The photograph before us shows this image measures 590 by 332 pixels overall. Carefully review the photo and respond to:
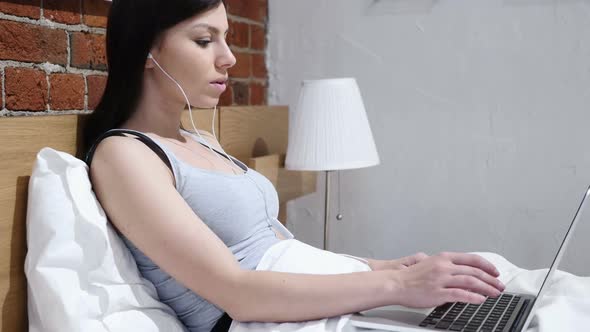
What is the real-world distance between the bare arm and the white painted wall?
113cm

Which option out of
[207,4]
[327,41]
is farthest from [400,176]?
[207,4]

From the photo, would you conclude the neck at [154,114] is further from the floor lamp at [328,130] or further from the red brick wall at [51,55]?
the floor lamp at [328,130]

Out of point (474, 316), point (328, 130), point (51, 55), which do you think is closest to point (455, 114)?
point (328, 130)

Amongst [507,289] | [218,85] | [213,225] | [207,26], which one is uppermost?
[207,26]

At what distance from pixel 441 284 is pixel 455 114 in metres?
1.19

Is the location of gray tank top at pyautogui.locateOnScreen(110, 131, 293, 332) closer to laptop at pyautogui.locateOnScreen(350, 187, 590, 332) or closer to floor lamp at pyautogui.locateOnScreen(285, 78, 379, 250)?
laptop at pyautogui.locateOnScreen(350, 187, 590, 332)

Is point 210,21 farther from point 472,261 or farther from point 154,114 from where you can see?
point 472,261

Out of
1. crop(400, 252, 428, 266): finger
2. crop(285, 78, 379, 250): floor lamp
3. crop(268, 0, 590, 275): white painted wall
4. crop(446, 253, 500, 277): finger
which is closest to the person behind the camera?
crop(446, 253, 500, 277): finger

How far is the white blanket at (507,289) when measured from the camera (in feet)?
3.78

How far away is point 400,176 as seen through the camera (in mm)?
2344

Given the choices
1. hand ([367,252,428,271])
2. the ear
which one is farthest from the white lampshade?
the ear

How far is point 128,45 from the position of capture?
4.47 feet

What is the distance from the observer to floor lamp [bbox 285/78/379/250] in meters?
1.99

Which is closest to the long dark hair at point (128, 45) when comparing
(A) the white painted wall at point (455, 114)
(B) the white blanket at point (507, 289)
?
(B) the white blanket at point (507, 289)
